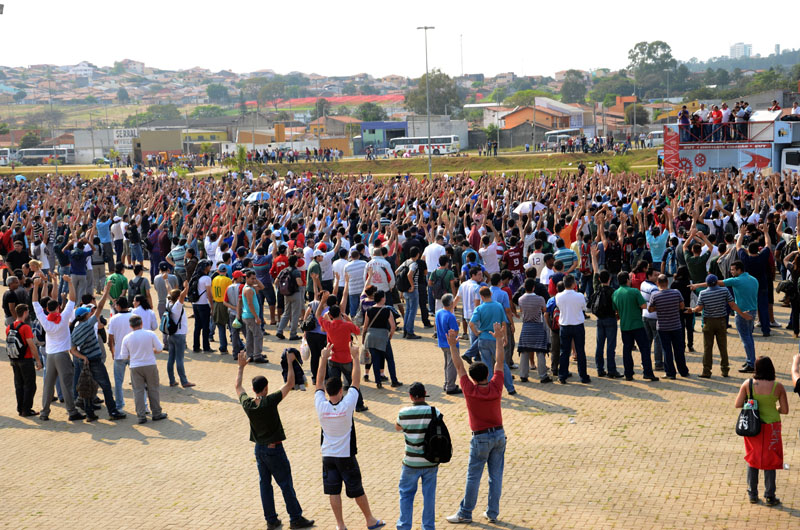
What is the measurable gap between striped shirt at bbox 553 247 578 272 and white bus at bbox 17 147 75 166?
293ft

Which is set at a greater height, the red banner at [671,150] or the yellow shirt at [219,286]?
the red banner at [671,150]

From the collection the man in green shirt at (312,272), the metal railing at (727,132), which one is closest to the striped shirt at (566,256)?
the man in green shirt at (312,272)

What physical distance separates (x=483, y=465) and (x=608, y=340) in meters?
5.17

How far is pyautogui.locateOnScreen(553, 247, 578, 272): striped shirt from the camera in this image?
46.4 feet

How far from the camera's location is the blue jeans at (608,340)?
12188 mm

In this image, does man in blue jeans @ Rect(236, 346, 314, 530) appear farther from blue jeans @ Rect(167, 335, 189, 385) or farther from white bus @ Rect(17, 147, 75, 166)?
white bus @ Rect(17, 147, 75, 166)

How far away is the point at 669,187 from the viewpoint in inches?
1030

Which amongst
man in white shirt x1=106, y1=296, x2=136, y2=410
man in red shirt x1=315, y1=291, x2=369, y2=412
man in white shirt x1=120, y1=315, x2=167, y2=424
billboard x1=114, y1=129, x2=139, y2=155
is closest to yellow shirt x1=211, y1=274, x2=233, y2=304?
man in white shirt x1=106, y1=296, x2=136, y2=410

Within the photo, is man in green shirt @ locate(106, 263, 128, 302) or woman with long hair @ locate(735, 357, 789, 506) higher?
man in green shirt @ locate(106, 263, 128, 302)

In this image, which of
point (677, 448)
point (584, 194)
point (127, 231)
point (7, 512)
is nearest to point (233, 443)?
point (7, 512)

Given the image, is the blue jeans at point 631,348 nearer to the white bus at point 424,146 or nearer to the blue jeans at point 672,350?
the blue jeans at point 672,350

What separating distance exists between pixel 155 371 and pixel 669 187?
1916 cm

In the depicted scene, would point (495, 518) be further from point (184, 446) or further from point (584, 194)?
point (584, 194)

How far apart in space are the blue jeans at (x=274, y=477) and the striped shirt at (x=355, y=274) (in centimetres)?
686
